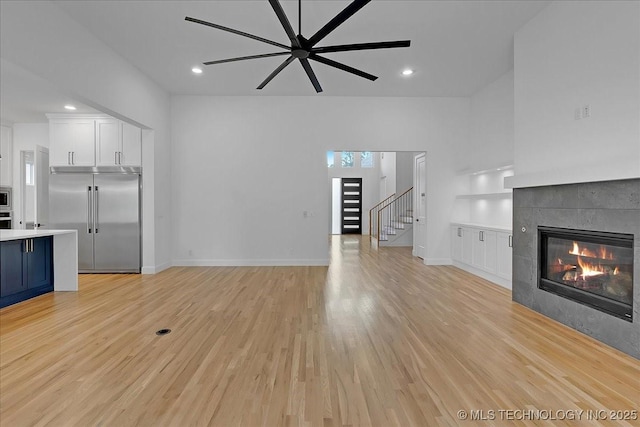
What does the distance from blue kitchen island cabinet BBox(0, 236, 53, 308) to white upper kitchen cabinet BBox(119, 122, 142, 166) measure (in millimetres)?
1880

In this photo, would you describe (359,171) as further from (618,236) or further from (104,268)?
(618,236)

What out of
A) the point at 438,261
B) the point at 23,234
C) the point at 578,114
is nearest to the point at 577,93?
the point at 578,114

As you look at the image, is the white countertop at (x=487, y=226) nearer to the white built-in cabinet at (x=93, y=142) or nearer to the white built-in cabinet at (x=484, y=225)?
the white built-in cabinet at (x=484, y=225)

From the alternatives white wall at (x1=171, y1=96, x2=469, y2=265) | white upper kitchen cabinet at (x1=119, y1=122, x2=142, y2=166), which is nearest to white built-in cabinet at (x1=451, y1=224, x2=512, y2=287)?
white wall at (x1=171, y1=96, x2=469, y2=265)

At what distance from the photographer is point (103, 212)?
611 centimetres

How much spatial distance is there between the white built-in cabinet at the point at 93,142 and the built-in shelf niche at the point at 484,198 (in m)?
Answer: 6.46

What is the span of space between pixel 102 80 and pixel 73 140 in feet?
7.53

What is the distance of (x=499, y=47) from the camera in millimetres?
4836

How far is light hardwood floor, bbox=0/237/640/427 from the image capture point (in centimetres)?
200

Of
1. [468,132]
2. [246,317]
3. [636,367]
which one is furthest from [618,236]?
[468,132]

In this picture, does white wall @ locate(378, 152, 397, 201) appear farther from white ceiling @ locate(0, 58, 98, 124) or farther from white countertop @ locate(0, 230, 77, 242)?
white countertop @ locate(0, 230, 77, 242)

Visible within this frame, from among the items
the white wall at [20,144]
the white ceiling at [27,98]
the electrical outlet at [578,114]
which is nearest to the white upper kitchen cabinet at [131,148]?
the white ceiling at [27,98]

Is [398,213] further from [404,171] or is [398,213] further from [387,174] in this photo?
[387,174]

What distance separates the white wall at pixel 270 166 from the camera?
271 inches
